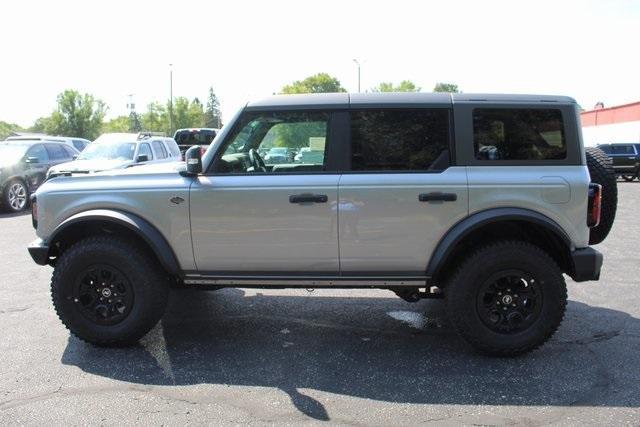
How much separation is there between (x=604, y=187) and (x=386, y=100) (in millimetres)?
2008

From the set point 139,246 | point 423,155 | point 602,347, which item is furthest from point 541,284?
point 139,246

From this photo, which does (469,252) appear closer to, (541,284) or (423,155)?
(541,284)

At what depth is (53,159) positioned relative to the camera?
49.4 ft

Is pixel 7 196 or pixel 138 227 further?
pixel 7 196

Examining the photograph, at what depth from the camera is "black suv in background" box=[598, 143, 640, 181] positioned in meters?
23.7

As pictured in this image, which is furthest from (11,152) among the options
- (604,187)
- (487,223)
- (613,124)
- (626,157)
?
(613,124)

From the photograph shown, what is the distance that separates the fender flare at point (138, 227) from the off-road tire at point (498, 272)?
2.18 metres

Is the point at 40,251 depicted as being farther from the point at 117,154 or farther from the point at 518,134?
the point at 117,154

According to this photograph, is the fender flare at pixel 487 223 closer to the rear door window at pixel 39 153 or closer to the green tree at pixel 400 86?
the rear door window at pixel 39 153

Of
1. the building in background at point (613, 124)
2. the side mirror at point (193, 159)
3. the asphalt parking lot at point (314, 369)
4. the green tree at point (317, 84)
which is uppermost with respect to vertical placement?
the green tree at point (317, 84)

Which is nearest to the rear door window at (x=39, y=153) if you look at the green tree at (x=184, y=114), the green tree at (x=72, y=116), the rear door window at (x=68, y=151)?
the rear door window at (x=68, y=151)

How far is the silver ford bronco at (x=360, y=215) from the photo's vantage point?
404 cm

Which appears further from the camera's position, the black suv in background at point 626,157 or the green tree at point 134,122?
the green tree at point 134,122

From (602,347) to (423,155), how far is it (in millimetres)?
2111
